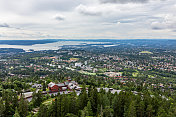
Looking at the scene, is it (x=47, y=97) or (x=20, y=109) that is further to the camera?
(x=47, y=97)

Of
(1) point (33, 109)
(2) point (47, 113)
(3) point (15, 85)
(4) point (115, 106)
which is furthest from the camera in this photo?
(3) point (15, 85)

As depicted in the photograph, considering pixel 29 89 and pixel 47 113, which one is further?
pixel 29 89

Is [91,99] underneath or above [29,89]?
above

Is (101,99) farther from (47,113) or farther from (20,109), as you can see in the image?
(20,109)

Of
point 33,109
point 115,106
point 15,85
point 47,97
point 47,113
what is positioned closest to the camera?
point 47,113

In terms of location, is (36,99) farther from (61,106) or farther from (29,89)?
(29,89)

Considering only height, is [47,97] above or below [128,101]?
below

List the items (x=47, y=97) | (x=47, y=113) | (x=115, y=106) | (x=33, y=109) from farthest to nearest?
(x=47, y=97) → (x=33, y=109) → (x=115, y=106) → (x=47, y=113)

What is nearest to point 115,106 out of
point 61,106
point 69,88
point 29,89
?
point 61,106

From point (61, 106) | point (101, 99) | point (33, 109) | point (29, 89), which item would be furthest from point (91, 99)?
point (29, 89)
